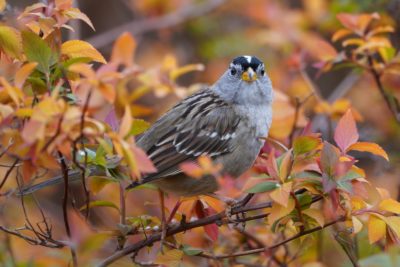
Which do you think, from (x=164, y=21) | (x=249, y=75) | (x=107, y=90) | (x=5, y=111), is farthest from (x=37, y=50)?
(x=164, y=21)

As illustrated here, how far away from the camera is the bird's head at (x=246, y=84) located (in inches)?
138

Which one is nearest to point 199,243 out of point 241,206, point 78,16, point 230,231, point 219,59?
point 230,231

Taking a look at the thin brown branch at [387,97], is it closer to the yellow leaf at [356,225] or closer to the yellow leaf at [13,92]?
the yellow leaf at [356,225]

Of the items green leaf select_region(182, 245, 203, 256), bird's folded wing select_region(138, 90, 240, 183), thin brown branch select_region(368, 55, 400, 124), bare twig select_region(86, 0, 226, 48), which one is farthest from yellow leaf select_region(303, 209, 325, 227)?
bare twig select_region(86, 0, 226, 48)

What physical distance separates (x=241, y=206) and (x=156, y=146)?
2.04ft

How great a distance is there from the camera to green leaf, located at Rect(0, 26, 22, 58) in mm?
2262

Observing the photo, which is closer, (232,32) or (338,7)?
(338,7)

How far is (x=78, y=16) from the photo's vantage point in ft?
7.71

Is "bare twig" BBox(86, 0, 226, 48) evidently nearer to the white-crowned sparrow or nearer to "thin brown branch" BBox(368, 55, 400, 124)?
the white-crowned sparrow

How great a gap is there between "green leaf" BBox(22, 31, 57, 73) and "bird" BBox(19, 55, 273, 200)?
37.0 inches

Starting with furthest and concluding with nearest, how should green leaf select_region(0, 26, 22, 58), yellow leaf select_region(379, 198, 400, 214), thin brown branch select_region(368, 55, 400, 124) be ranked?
thin brown branch select_region(368, 55, 400, 124) → yellow leaf select_region(379, 198, 400, 214) → green leaf select_region(0, 26, 22, 58)

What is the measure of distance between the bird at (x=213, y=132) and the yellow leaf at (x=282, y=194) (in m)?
0.83

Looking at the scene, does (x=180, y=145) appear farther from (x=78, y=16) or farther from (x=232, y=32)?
(x=232, y=32)

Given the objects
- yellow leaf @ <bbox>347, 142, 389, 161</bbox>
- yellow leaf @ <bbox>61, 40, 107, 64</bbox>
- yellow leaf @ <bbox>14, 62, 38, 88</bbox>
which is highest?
yellow leaf @ <bbox>61, 40, 107, 64</bbox>
